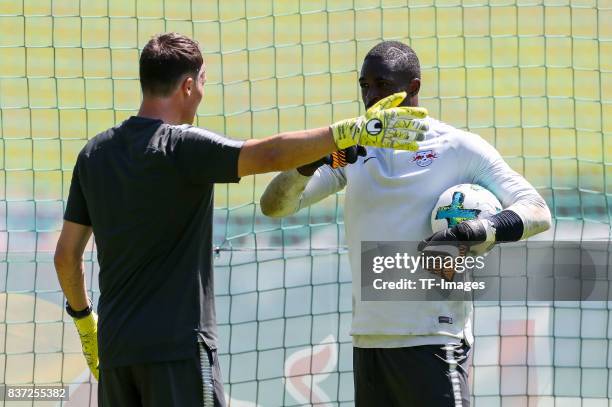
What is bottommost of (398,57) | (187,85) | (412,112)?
(412,112)

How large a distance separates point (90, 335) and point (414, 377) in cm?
117

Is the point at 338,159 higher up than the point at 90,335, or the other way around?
the point at 338,159

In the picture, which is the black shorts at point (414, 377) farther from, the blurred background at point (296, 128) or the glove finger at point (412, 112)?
the blurred background at point (296, 128)

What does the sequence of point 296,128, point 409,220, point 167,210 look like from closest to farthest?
point 167,210 → point 409,220 → point 296,128

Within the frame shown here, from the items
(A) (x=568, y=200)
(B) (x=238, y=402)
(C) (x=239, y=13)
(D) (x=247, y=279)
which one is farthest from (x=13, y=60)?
(A) (x=568, y=200)

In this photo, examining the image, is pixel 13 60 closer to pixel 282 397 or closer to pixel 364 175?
Result: pixel 282 397

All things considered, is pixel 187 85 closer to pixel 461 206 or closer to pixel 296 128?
pixel 461 206

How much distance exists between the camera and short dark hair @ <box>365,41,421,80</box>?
3.64m

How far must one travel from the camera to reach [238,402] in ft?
17.7

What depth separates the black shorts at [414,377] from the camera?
3.39 meters

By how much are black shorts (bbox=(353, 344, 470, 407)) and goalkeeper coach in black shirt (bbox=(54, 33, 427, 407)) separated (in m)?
0.64

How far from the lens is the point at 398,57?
12.0 feet

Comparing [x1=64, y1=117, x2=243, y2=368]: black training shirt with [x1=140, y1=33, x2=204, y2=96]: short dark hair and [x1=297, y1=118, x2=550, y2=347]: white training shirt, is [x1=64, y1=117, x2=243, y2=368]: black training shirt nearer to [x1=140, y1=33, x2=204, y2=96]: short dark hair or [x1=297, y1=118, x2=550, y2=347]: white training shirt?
[x1=140, y1=33, x2=204, y2=96]: short dark hair

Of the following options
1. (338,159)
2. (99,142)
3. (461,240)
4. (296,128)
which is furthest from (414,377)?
(296,128)
